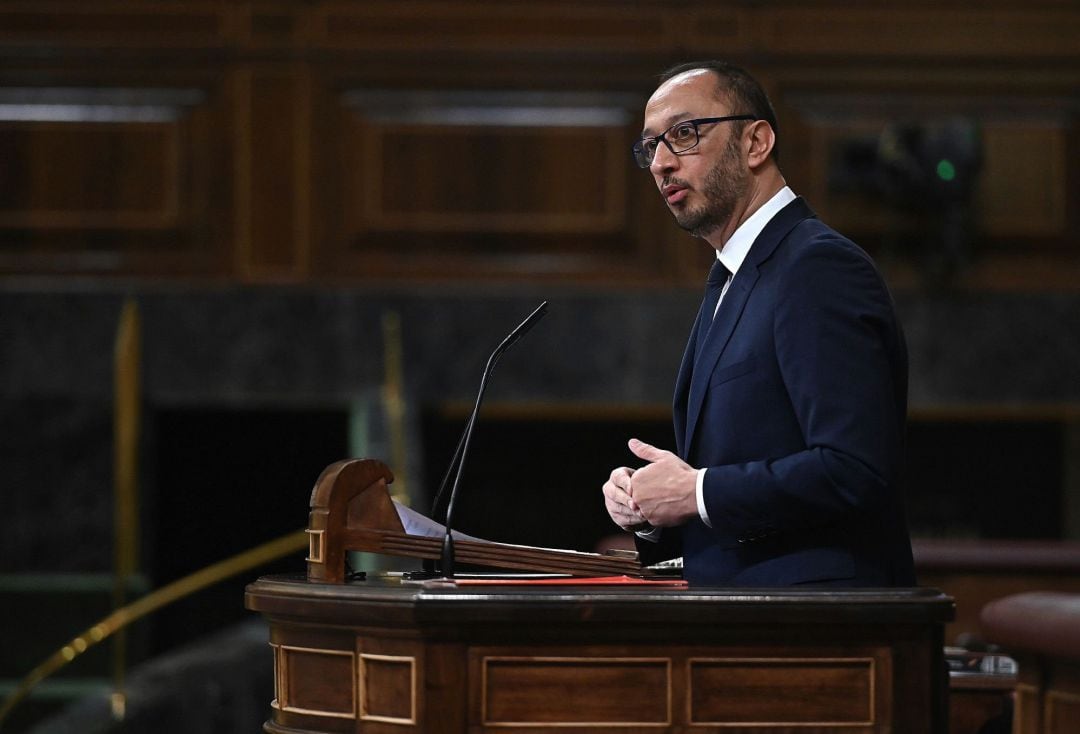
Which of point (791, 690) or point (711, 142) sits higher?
point (711, 142)

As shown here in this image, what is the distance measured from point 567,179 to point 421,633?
4.46m

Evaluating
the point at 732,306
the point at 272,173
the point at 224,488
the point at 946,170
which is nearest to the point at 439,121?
the point at 272,173

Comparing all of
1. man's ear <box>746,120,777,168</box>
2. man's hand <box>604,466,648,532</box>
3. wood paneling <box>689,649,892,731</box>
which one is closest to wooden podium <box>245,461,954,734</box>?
wood paneling <box>689,649,892,731</box>

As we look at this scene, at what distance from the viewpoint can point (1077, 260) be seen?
245 inches

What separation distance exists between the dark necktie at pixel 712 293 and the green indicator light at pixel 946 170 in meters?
3.73

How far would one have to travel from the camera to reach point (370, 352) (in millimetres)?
6055

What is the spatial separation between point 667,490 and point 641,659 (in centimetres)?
30

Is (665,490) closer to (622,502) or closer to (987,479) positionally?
(622,502)

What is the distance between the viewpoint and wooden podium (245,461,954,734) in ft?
6.24

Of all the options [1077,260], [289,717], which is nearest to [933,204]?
[1077,260]

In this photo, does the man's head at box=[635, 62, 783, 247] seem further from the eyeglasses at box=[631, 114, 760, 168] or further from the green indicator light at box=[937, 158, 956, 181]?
the green indicator light at box=[937, 158, 956, 181]

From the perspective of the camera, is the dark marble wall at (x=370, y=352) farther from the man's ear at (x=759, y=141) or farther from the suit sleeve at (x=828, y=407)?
the suit sleeve at (x=828, y=407)

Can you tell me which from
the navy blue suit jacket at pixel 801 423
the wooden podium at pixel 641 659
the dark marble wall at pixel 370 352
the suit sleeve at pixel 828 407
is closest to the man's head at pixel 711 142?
the navy blue suit jacket at pixel 801 423

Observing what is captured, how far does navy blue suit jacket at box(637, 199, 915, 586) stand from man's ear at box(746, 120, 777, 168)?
12 centimetres
